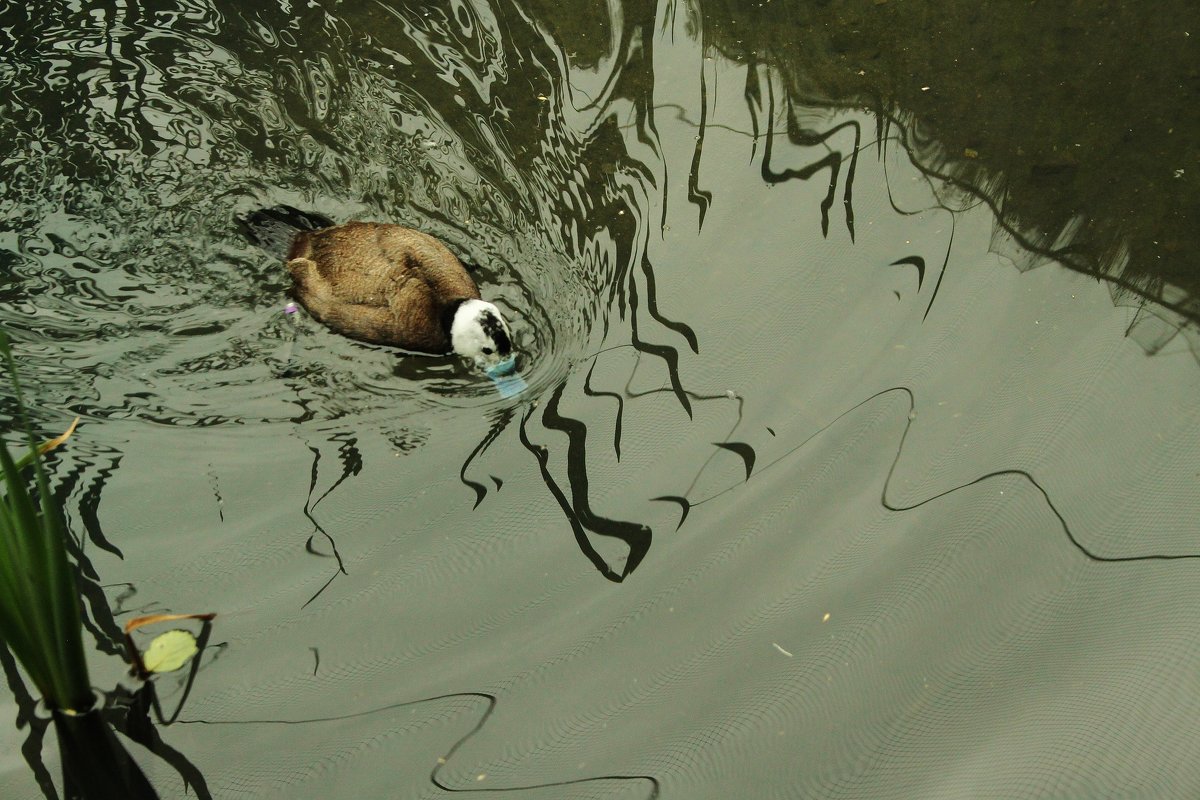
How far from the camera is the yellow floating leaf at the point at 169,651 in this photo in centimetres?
340

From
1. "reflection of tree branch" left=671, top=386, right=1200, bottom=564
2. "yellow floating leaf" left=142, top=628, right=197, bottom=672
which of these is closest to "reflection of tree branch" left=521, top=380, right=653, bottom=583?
"reflection of tree branch" left=671, top=386, right=1200, bottom=564

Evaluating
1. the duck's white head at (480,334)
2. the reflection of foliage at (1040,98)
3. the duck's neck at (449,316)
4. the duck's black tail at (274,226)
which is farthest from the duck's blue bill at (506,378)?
the reflection of foliage at (1040,98)

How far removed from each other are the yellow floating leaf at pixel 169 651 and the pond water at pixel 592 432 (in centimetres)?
8

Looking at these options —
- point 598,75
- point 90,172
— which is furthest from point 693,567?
point 90,172

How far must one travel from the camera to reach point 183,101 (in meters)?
5.19

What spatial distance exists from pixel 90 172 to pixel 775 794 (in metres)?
4.10

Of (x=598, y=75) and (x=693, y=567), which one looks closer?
(x=693, y=567)

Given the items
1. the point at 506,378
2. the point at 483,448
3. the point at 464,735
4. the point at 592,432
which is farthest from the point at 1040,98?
the point at 464,735

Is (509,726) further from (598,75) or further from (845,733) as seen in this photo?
(598,75)

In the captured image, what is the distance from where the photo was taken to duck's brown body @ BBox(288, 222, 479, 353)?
4457 millimetres

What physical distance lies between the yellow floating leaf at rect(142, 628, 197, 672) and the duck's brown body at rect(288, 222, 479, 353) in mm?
1533

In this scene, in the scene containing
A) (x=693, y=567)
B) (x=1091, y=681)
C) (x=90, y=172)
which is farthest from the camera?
(x=90, y=172)

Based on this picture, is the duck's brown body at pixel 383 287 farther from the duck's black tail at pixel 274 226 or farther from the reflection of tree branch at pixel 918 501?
the reflection of tree branch at pixel 918 501

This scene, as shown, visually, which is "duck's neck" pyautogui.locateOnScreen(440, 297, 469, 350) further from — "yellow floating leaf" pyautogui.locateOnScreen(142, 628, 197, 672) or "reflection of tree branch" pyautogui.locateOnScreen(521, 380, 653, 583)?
"yellow floating leaf" pyautogui.locateOnScreen(142, 628, 197, 672)
